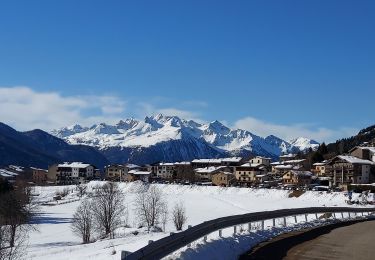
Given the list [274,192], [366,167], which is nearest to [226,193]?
[274,192]

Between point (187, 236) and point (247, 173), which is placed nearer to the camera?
point (187, 236)

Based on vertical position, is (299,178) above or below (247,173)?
below

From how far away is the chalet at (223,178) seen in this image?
185 m

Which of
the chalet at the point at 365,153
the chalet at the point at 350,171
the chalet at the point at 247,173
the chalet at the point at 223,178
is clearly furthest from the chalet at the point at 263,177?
the chalet at the point at 350,171

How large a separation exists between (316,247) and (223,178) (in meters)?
167

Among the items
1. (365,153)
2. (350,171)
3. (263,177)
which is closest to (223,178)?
(263,177)

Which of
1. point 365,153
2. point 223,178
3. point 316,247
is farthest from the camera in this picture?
point 223,178

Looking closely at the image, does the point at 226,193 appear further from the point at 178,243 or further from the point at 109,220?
the point at 178,243

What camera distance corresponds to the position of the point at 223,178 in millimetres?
187250

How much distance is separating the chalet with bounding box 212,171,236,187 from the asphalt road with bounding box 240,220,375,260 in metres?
158

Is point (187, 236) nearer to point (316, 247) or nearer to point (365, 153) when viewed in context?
point (316, 247)

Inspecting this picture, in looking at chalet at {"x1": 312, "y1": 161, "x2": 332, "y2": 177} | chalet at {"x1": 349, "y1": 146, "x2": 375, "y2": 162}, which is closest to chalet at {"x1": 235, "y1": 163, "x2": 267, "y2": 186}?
chalet at {"x1": 312, "y1": 161, "x2": 332, "y2": 177}

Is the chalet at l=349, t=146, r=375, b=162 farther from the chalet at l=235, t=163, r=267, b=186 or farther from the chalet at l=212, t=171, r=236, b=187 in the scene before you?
the chalet at l=212, t=171, r=236, b=187

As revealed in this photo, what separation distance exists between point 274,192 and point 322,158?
62022 millimetres
